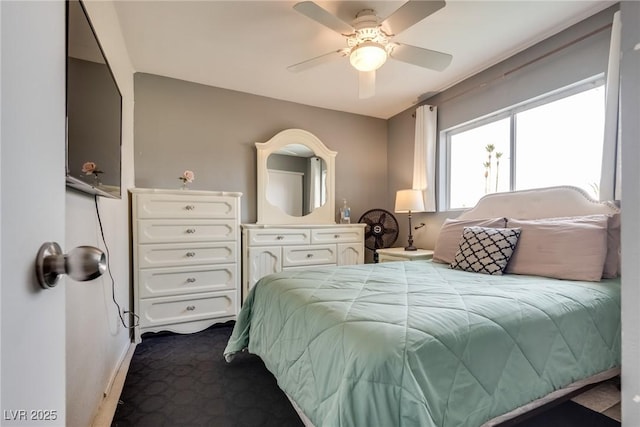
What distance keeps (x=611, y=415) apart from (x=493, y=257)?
3.02ft

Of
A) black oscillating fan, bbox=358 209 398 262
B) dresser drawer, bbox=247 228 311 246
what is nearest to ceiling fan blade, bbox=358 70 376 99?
dresser drawer, bbox=247 228 311 246

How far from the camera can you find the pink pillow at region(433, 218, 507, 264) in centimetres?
234

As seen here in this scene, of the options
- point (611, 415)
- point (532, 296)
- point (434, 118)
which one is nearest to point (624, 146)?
point (532, 296)

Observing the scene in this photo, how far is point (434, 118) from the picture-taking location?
3.37 m

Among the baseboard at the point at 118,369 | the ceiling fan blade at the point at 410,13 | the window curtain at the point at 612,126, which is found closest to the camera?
the ceiling fan blade at the point at 410,13

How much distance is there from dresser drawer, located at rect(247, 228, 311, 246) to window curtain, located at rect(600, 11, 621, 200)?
2.45 m

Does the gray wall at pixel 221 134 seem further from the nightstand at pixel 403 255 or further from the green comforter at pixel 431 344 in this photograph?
the green comforter at pixel 431 344

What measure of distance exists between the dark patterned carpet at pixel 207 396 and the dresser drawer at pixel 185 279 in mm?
477

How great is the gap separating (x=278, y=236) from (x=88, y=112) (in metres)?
2.10

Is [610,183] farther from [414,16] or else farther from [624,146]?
[624,146]

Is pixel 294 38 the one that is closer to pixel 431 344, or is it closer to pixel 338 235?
pixel 338 235

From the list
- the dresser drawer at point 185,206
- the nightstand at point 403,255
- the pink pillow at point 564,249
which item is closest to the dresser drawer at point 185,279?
the dresser drawer at point 185,206

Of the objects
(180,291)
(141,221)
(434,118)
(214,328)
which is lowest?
(214,328)

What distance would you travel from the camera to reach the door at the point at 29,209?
0.35 metres
